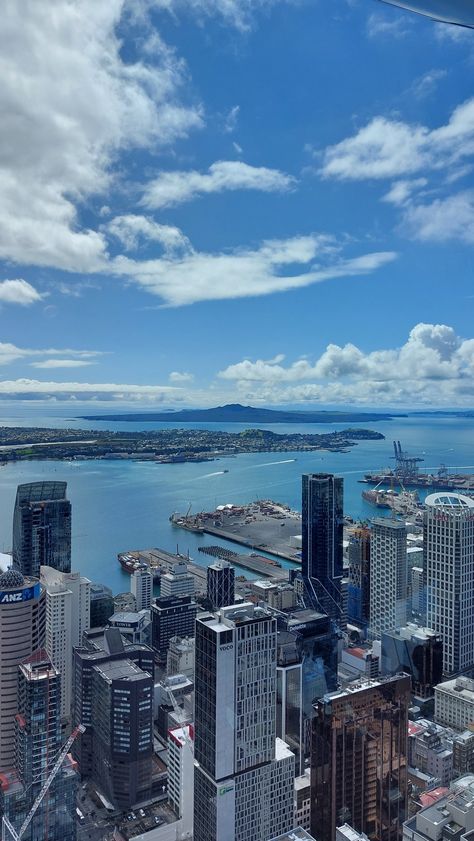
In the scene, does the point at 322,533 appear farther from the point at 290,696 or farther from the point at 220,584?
the point at 290,696

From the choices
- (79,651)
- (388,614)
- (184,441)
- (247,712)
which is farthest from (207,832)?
(184,441)

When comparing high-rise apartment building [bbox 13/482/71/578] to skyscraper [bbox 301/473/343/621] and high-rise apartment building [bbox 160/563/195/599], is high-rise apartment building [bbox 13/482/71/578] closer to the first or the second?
high-rise apartment building [bbox 160/563/195/599]

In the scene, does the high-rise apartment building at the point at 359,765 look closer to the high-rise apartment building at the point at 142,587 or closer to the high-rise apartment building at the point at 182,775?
the high-rise apartment building at the point at 182,775

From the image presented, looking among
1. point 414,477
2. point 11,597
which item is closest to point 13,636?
point 11,597

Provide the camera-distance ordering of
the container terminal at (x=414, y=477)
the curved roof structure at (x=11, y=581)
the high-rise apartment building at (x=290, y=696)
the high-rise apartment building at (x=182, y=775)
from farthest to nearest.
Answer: the container terminal at (x=414, y=477)
the curved roof structure at (x=11, y=581)
the high-rise apartment building at (x=290, y=696)
the high-rise apartment building at (x=182, y=775)

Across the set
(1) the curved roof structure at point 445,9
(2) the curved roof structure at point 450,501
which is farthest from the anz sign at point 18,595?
(2) the curved roof structure at point 450,501

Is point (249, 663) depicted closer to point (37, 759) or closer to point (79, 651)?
point (37, 759)

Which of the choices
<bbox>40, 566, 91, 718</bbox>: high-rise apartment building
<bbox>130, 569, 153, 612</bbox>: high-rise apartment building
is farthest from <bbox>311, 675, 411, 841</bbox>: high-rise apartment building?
<bbox>130, 569, 153, 612</bbox>: high-rise apartment building
